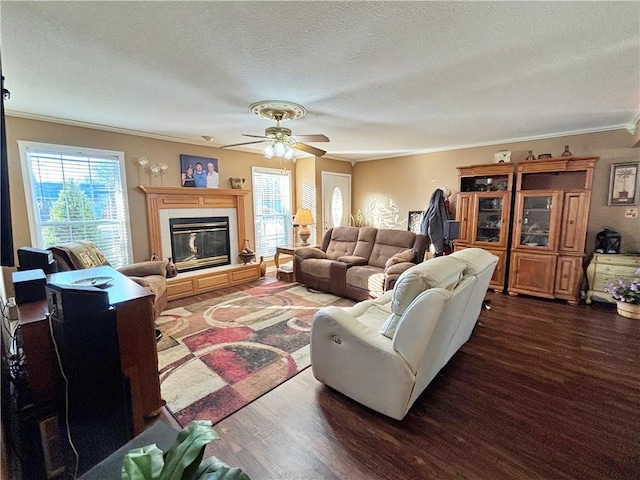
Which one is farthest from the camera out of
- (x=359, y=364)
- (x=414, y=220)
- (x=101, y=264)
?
(x=414, y=220)

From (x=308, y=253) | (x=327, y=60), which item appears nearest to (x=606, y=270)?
(x=308, y=253)

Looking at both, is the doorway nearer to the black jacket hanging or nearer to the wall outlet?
the black jacket hanging

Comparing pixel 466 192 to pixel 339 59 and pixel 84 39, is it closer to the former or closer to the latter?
pixel 339 59

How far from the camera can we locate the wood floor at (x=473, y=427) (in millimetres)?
1572

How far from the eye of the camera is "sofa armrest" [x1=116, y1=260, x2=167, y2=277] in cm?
358

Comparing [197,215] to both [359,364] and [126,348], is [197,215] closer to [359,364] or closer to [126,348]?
[126,348]

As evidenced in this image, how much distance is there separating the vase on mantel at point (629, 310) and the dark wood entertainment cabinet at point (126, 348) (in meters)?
5.14

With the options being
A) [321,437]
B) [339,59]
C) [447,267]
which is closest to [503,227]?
[447,267]

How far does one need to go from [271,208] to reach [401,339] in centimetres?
460

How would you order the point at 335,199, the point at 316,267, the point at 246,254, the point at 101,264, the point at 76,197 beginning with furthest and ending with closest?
1. the point at 335,199
2. the point at 246,254
3. the point at 316,267
4. the point at 76,197
5. the point at 101,264

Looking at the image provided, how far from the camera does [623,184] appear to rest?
152 inches

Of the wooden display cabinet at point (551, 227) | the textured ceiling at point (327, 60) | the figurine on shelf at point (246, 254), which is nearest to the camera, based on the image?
the textured ceiling at point (327, 60)

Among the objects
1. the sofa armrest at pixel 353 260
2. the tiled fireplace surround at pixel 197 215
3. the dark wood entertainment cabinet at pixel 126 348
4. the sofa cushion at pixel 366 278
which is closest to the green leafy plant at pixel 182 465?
the dark wood entertainment cabinet at pixel 126 348

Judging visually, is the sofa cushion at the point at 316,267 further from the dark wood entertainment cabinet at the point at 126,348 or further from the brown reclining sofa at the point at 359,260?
the dark wood entertainment cabinet at the point at 126,348
